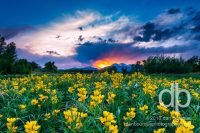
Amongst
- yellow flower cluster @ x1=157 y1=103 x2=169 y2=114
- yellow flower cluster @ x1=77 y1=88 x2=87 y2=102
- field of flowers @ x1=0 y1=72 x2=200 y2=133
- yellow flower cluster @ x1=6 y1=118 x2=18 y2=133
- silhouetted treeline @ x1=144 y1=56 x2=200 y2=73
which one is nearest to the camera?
field of flowers @ x1=0 y1=72 x2=200 y2=133

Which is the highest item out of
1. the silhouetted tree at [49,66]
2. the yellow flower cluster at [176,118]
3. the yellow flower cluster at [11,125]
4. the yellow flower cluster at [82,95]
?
the silhouetted tree at [49,66]

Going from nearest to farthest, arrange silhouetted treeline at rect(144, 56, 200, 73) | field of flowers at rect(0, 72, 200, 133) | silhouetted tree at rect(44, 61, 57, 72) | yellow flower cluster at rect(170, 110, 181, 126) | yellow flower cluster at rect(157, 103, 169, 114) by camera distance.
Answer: yellow flower cluster at rect(170, 110, 181, 126) → field of flowers at rect(0, 72, 200, 133) → yellow flower cluster at rect(157, 103, 169, 114) → silhouetted treeline at rect(144, 56, 200, 73) → silhouetted tree at rect(44, 61, 57, 72)

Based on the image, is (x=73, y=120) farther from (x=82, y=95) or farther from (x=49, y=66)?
(x=49, y=66)

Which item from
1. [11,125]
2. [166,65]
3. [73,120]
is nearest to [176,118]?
[73,120]

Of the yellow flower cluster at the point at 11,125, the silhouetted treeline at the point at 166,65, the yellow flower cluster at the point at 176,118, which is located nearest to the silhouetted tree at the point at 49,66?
the silhouetted treeline at the point at 166,65

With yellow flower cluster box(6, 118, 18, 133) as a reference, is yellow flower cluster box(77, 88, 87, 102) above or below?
above

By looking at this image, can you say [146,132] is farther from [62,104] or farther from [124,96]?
[62,104]

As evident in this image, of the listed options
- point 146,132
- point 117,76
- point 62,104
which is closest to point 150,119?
point 146,132

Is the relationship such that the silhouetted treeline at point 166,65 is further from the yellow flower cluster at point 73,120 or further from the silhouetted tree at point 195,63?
the yellow flower cluster at point 73,120

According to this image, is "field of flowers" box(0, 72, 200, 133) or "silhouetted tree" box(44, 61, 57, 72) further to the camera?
"silhouetted tree" box(44, 61, 57, 72)

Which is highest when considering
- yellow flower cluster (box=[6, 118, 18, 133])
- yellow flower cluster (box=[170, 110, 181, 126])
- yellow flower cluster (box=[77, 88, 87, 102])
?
yellow flower cluster (box=[77, 88, 87, 102])

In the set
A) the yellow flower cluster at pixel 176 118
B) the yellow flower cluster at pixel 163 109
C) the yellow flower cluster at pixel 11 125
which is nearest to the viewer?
the yellow flower cluster at pixel 176 118

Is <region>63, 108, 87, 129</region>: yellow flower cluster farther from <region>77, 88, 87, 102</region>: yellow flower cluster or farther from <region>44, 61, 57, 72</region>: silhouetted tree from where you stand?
<region>44, 61, 57, 72</region>: silhouetted tree

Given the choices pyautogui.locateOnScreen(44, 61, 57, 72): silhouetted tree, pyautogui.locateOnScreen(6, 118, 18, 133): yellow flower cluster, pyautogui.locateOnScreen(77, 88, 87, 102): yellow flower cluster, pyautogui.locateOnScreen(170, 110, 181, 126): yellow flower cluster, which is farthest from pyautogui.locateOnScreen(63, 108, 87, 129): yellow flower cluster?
pyautogui.locateOnScreen(44, 61, 57, 72): silhouetted tree
